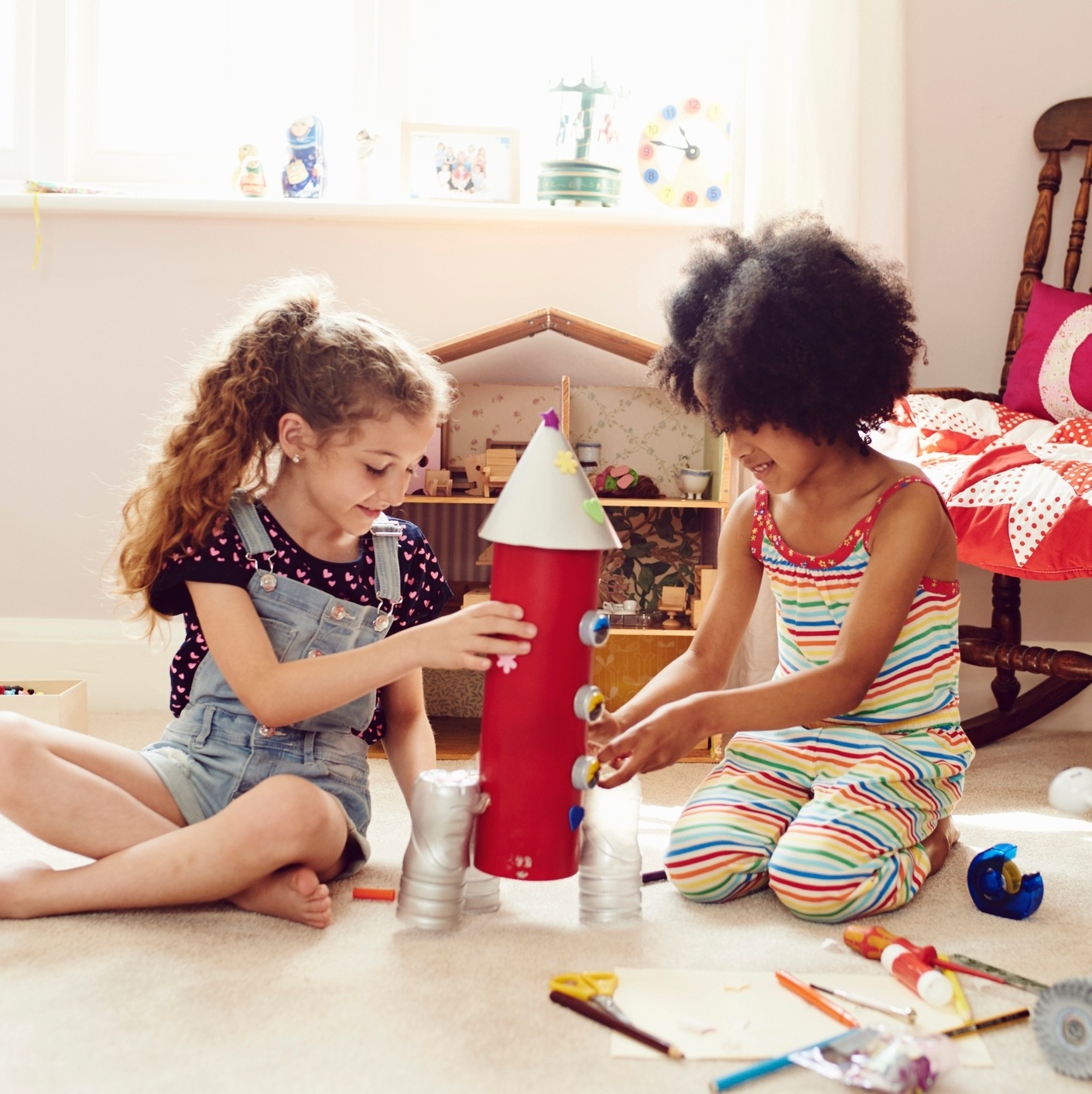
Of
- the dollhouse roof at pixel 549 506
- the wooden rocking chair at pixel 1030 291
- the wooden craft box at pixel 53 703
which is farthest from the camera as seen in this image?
the wooden rocking chair at pixel 1030 291

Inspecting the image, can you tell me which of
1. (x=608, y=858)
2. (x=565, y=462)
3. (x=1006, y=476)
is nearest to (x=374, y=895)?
(x=608, y=858)

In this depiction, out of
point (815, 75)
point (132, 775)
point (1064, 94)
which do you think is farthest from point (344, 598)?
point (1064, 94)

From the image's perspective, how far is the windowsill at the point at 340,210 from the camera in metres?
1.95

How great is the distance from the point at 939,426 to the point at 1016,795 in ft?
1.69

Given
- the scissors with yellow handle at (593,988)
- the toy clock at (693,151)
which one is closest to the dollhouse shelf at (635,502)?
the toy clock at (693,151)

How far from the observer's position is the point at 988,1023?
0.87m

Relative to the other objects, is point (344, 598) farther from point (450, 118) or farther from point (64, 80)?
point (64, 80)

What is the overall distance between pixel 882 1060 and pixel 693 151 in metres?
1.60

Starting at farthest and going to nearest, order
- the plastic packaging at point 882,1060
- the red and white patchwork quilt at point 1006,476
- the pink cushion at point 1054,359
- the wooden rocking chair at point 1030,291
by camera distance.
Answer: the wooden rocking chair at point 1030,291
the pink cushion at point 1054,359
the red and white patchwork quilt at point 1006,476
the plastic packaging at point 882,1060

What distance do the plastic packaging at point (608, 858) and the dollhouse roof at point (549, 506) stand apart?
0.79ft

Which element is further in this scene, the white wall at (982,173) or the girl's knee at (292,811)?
the white wall at (982,173)

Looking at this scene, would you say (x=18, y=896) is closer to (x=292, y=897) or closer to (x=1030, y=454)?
(x=292, y=897)

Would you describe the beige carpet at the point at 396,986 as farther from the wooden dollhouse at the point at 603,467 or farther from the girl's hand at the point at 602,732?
the wooden dollhouse at the point at 603,467

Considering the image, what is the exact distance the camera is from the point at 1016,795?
62.3 inches
